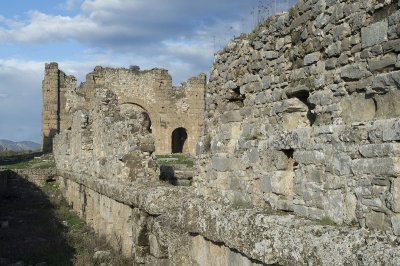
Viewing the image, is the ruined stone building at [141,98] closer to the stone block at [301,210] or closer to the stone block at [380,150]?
the stone block at [301,210]

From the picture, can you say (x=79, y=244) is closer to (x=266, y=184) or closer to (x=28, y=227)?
(x=28, y=227)

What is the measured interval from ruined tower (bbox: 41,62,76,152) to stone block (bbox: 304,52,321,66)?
86.5 feet

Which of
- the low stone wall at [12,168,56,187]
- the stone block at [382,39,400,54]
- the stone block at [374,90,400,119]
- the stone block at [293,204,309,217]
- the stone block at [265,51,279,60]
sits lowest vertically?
the low stone wall at [12,168,56,187]

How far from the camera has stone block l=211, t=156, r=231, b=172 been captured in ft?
14.9

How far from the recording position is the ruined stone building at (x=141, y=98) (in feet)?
90.5

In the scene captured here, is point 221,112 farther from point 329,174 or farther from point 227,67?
point 329,174

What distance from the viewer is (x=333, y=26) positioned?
3039 millimetres

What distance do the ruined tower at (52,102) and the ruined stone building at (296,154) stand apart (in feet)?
74.4

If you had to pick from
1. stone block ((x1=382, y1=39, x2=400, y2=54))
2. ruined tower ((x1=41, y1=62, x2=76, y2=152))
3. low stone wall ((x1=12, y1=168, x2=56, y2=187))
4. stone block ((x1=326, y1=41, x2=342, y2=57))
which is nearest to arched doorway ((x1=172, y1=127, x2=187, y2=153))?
ruined tower ((x1=41, y1=62, x2=76, y2=152))

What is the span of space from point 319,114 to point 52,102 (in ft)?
87.7

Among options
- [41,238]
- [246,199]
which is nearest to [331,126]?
[246,199]

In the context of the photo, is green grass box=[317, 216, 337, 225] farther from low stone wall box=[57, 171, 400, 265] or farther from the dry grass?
the dry grass

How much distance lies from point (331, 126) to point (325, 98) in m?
0.25

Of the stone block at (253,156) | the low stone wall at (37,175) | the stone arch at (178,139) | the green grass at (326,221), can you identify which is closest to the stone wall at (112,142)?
the stone block at (253,156)
